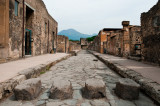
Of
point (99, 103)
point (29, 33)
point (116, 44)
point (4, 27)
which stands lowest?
point (99, 103)

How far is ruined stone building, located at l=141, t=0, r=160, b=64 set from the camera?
4.08 metres

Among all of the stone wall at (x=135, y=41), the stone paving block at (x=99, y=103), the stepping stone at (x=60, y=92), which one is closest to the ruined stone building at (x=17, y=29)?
the stepping stone at (x=60, y=92)

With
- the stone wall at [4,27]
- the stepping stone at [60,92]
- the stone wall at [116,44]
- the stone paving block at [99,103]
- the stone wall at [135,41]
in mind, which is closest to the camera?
the stone paving block at [99,103]

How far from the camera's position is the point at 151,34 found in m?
4.50

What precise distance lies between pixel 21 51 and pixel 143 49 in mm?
7184

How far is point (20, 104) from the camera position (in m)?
1.61

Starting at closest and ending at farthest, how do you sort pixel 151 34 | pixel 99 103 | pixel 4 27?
pixel 99 103 < pixel 151 34 < pixel 4 27

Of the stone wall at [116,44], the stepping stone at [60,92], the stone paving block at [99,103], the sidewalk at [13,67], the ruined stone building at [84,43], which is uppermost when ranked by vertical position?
the ruined stone building at [84,43]

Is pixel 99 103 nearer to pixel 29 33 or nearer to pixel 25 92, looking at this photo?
pixel 25 92

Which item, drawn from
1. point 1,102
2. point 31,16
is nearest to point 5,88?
point 1,102

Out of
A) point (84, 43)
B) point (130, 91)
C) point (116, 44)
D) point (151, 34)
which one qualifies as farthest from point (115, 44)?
point (84, 43)

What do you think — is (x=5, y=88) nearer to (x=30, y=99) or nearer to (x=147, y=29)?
(x=30, y=99)

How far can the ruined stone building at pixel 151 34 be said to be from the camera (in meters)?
4.08

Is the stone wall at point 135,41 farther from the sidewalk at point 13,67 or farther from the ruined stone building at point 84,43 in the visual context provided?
the ruined stone building at point 84,43
